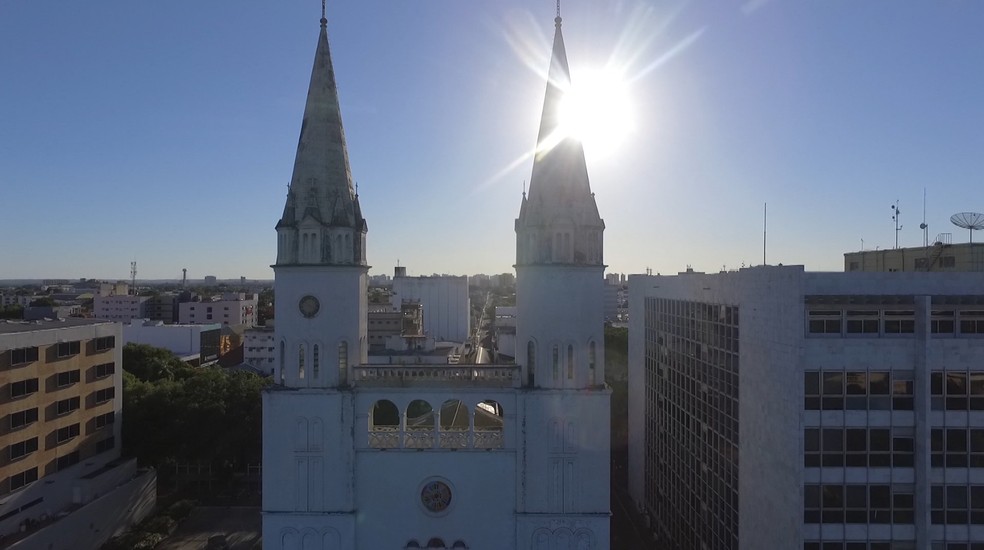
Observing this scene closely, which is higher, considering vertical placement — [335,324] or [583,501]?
[335,324]

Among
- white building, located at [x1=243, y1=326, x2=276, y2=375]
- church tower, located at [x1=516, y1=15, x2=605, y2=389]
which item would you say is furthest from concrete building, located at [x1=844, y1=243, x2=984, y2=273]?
white building, located at [x1=243, y1=326, x2=276, y2=375]

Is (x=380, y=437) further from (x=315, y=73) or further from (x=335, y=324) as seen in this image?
(x=315, y=73)

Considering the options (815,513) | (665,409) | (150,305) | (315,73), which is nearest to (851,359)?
(815,513)

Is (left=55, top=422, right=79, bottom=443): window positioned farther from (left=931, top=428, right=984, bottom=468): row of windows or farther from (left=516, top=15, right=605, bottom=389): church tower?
(left=931, top=428, right=984, bottom=468): row of windows

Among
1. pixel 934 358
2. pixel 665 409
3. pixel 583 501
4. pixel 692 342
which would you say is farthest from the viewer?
pixel 665 409

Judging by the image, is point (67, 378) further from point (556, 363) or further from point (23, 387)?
point (556, 363)

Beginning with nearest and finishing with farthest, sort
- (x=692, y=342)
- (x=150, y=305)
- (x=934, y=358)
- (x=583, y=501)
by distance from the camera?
(x=934, y=358) < (x=583, y=501) < (x=692, y=342) < (x=150, y=305)
